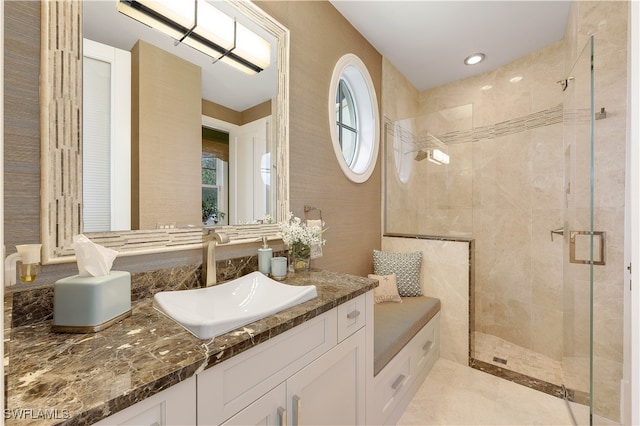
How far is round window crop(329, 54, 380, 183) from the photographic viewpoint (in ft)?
7.48

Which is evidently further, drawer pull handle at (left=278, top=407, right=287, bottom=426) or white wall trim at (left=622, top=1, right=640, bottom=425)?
drawer pull handle at (left=278, top=407, right=287, bottom=426)

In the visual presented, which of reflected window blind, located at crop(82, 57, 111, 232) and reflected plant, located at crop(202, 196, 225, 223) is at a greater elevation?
reflected window blind, located at crop(82, 57, 111, 232)

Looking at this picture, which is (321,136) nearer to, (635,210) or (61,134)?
(61,134)

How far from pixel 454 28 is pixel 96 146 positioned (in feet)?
8.19

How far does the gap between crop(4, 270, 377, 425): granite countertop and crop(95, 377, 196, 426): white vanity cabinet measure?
0.03 meters

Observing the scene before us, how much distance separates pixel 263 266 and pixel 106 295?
0.68 metres

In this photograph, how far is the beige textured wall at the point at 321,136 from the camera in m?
1.69

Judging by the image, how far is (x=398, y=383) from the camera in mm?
1650

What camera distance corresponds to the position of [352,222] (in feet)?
7.20

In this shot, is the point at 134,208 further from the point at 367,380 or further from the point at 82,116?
the point at 367,380

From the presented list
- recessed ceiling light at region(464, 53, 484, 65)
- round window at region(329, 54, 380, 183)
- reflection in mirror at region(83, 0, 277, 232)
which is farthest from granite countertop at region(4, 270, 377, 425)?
recessed ceiling light at region(464, 53, 484, 65)

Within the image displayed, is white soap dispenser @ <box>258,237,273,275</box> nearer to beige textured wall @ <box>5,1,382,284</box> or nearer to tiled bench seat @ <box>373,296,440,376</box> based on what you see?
beige textured wall @ <box>5,1,382,284</box>

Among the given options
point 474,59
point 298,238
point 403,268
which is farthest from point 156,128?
point 474,59

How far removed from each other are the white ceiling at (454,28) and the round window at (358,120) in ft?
1.07
